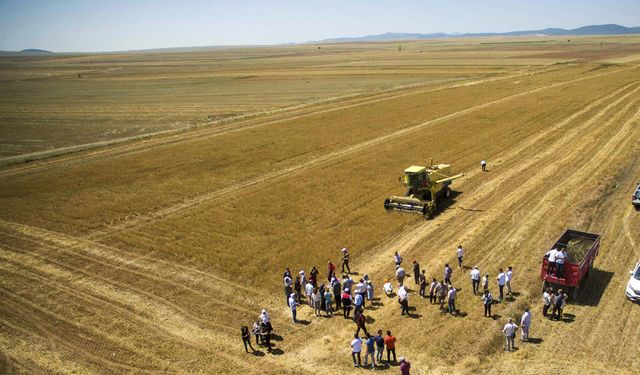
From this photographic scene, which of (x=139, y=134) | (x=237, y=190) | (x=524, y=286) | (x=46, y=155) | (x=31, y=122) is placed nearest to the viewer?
(x=524, y=286)

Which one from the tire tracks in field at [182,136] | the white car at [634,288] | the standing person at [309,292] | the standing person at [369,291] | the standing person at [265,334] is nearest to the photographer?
the standing person at [265,334]

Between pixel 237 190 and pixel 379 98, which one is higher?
pixel 379 98

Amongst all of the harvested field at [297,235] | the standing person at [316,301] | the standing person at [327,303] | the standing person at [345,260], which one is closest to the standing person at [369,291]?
the harvested field at [297,235]

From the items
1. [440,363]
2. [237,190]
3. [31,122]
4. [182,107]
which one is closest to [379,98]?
[182,107]

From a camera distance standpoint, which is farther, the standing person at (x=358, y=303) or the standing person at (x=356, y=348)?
the standing person at (x=358, y=303)

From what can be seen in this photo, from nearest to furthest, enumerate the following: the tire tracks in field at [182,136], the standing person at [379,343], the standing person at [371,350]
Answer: the standing person at [371,350]
the standing person at [379,343]
the tire tracks in field at [182,136]

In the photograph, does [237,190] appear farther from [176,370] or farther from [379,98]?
[379,98]

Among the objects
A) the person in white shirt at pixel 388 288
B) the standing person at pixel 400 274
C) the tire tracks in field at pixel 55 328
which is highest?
the standing person at pixel 400 274

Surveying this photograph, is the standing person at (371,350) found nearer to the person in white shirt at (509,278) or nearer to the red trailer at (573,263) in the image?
the person in white shirt at (509,278)
